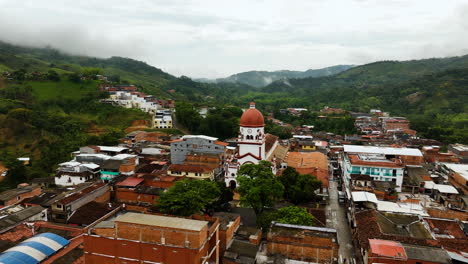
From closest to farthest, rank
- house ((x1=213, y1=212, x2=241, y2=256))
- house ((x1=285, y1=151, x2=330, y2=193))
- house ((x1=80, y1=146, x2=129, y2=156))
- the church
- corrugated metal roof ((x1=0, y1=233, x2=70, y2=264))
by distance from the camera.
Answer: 1. corrugated metal roof ((x1=0, y1=233, x2=70, y2=264))
2. house ((x1=213, y1=212, x2=241, y2=256))
3. the church
4. house ((x1=285, y1=151, x2=330, y2=193))
5. house ((x1=80, y1=146, x2=129, y2=156))

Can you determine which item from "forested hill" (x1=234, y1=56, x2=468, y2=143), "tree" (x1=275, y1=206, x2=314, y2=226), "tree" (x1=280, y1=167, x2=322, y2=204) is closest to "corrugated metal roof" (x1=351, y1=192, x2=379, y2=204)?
"tree" (x1=280, y1=167, x2=322, y2=204)

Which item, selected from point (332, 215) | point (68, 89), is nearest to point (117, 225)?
point (332, 215)

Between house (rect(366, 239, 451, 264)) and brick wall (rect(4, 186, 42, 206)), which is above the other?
house (rect(366, 239, 451, 264))

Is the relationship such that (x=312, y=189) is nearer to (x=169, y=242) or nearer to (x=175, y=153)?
(x=169, y=242)

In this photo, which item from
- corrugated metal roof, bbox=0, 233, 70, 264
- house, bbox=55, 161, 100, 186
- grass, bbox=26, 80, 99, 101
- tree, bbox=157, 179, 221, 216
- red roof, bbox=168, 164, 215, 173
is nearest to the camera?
corrugated metal roof, bbox=0, 233, 70, 264

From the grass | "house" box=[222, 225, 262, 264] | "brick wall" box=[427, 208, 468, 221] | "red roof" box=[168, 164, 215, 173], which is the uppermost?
the grass

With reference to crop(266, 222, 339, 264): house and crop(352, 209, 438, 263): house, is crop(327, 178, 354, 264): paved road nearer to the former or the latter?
crop(352, 209, 438, 263): house

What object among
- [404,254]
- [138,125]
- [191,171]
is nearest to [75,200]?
[191,171]

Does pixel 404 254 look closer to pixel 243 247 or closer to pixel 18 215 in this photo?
pixel 243 247
